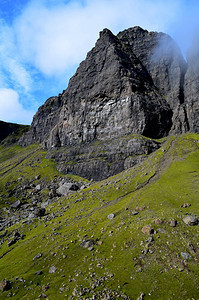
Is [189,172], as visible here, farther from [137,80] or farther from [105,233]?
[137,80]

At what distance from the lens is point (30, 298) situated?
28.1 metres

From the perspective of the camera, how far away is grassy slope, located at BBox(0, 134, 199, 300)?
25672 millimetres

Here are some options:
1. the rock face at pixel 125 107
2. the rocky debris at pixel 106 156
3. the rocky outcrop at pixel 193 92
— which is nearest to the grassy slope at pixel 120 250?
the rocky debris at pixel 106 156

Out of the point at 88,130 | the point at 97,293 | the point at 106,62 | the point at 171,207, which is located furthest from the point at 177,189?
the point at 106,62

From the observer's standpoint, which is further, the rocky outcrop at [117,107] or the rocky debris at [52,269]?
the rocky outcrop at [117,107]

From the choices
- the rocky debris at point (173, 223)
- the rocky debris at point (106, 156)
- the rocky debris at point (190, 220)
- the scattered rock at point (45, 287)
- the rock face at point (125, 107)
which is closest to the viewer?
the scattered rock at point (45, 287)

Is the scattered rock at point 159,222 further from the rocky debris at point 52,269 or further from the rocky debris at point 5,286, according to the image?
the rocky debris at point 5,286

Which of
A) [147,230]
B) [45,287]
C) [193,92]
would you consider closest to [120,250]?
[147,230]

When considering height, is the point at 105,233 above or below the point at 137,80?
below

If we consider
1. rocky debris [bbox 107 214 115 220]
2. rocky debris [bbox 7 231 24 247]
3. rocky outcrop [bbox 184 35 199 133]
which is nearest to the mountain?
rocky debris [bbox 7 231 24 247]

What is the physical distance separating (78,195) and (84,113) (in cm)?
11853

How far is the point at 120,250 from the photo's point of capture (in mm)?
33625

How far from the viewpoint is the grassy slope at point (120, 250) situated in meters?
25.7

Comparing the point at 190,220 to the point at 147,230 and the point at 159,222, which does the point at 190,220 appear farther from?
the point at 147,230
